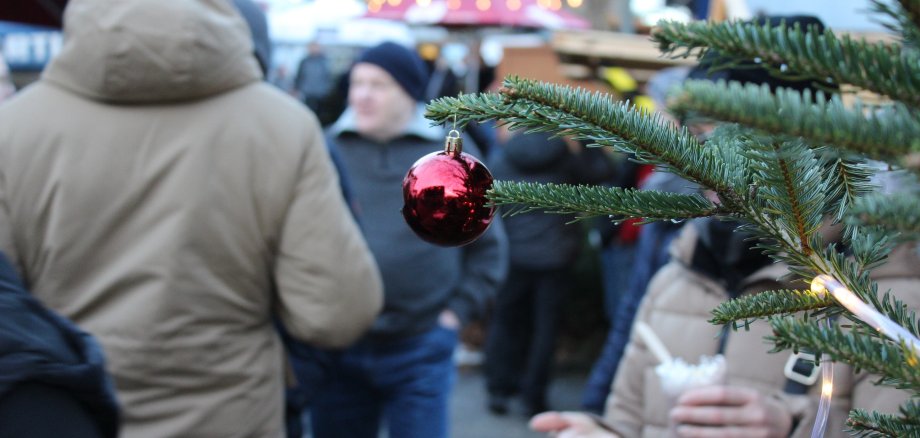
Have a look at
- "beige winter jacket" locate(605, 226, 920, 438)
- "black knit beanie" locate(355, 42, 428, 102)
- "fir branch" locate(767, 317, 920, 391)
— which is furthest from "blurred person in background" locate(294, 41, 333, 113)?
"fir branch" locate(767, 317, 920, 391)

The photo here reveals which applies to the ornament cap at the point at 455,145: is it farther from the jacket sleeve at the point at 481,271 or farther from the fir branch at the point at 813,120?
the jacket sleeve at the point at 481,271

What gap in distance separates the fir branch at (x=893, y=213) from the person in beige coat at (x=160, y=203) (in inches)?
67.8

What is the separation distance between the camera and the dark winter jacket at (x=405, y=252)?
3.15 m

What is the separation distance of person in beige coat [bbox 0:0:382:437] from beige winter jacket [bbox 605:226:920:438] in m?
0.79

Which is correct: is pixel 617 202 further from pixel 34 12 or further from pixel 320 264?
pixel 34 12

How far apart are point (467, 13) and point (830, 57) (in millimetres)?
7427

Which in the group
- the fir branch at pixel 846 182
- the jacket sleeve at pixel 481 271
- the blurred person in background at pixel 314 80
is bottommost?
the blurred person in background at pixel 314 80

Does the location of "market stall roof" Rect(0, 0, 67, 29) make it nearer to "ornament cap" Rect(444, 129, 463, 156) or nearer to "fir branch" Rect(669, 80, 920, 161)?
"ornament cap" Rect(444, 129, 463, 156)

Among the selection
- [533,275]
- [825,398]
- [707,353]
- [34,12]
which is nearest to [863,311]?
[825,398]

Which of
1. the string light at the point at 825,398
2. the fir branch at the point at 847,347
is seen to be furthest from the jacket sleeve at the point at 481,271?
the fir branch at the point at 847,347

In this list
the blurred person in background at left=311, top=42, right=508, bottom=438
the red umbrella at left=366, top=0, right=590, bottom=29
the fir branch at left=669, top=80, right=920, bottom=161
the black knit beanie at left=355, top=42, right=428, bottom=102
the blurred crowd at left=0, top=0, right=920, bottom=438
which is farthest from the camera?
the red umbrella at left=366, top=0, right=590, bottom=29

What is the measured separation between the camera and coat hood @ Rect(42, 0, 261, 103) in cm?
195

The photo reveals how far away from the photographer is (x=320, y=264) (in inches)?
84.3

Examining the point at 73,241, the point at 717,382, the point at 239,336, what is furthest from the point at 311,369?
the point at 717,382
